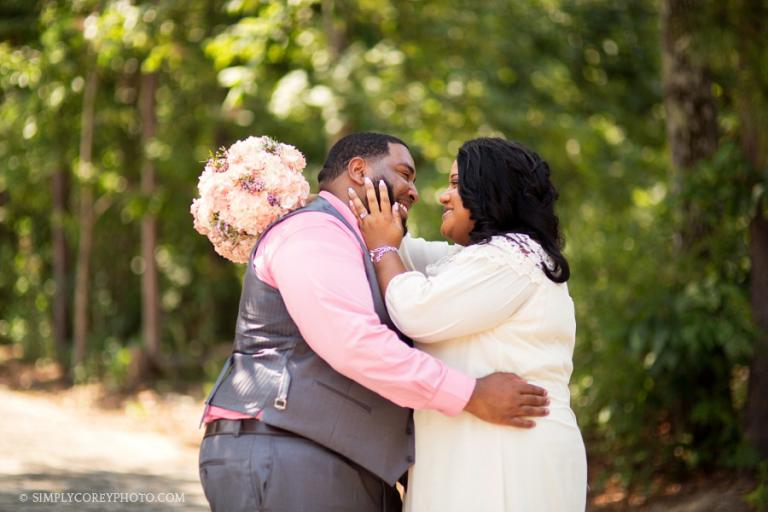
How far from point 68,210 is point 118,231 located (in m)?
0.77

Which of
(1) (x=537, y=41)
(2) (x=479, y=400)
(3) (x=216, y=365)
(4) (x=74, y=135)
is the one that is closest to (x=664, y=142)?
(1) (x=537, y=41)

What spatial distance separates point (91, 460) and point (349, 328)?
20.0ft

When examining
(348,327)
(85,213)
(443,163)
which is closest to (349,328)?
(348,327)

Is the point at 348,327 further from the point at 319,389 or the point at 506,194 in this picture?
the point at 506,194

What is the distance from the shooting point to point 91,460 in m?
8.29

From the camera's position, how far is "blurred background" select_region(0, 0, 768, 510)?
611cm

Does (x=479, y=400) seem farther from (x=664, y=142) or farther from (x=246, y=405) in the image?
(x=664, y=142)

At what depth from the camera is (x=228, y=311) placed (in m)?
14.8

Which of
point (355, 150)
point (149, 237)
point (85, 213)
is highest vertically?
point (85, 213)

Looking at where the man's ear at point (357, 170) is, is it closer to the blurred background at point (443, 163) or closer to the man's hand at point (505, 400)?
the man's hand at point (505, 400)

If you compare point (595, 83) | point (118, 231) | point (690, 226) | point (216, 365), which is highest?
point (595, 83)

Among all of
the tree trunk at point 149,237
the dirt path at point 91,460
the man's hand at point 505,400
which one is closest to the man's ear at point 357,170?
the man's hand at point 505,400

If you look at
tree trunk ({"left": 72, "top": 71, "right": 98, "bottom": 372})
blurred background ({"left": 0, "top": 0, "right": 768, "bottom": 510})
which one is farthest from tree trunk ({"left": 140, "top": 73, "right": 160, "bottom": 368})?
tree trunk ({"left": 72, "top": 71, "right": 98, "bottom": 372})

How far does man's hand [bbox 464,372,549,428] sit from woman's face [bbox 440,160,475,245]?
484mm
